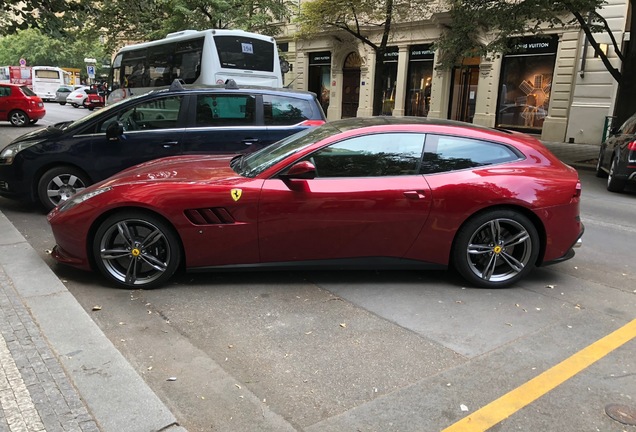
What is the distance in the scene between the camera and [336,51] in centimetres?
2856

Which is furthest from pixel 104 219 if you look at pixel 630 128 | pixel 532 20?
pixel 532 20

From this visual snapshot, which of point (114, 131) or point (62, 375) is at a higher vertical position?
point (114, 131)

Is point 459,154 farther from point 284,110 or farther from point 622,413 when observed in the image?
point 284,110

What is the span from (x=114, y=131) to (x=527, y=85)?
61.2ft

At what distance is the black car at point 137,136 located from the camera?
21.7 feet

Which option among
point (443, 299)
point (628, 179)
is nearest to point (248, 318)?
point (443, 299)

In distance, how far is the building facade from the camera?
1884cm

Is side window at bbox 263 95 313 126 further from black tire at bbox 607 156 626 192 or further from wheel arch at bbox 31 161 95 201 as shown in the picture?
black tire at bbox 607 156 626 192

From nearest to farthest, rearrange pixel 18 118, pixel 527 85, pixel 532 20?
pixel 532 20 → pixel 527 85 → pixel 18 118

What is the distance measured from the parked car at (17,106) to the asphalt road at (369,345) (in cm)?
1893

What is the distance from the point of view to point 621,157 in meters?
9.48

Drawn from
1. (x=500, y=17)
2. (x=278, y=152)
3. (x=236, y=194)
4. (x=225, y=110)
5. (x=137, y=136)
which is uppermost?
(x=500, y=17)

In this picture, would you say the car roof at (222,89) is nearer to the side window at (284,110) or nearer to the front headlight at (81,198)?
the side window at (284,110)

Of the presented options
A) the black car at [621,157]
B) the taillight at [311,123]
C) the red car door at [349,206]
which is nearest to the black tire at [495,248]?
the red car door at [349,206]
